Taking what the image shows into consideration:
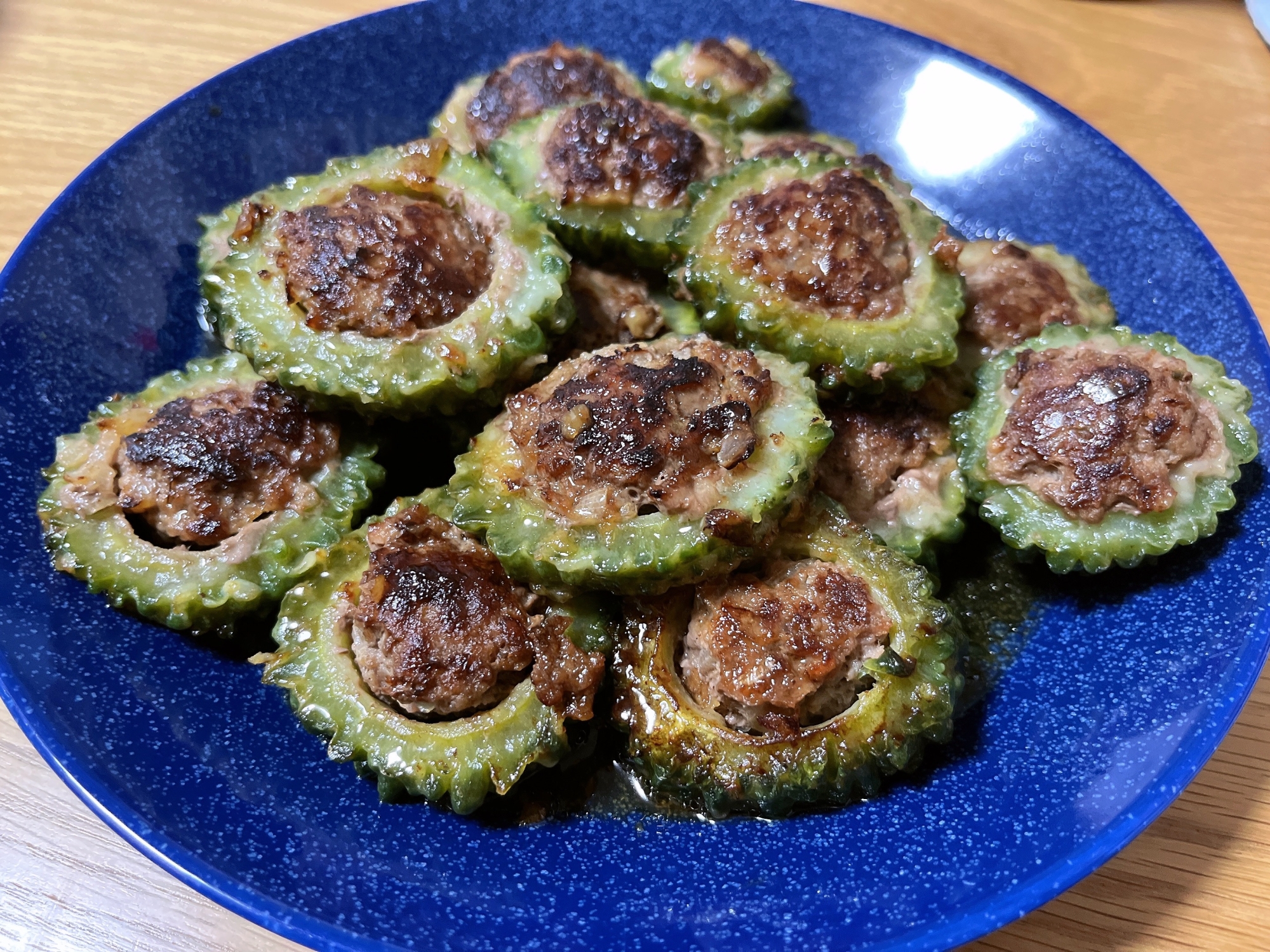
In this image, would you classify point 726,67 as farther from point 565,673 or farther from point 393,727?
point 393,727

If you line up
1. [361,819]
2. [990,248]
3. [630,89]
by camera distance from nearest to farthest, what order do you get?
[361,819], [990,248], [630,89]

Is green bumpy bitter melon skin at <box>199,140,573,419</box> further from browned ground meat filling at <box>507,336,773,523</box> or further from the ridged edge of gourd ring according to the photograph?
the ridged edge of gourd ring

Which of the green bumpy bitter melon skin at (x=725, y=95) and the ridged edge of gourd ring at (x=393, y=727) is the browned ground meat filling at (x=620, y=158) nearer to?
the green bumpy bitter melon skin at (x=725, y=95)

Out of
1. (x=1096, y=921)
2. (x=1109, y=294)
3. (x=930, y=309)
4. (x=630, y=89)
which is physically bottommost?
(x=1096, y=921)

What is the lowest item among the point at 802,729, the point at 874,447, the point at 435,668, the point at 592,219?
the point at 802,729

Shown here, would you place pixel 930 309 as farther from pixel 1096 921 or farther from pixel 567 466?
pixel 1096 921

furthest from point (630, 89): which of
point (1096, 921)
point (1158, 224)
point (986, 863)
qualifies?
point (1096, 921)

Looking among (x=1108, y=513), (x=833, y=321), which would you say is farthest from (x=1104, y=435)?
(x=833, y=321)
